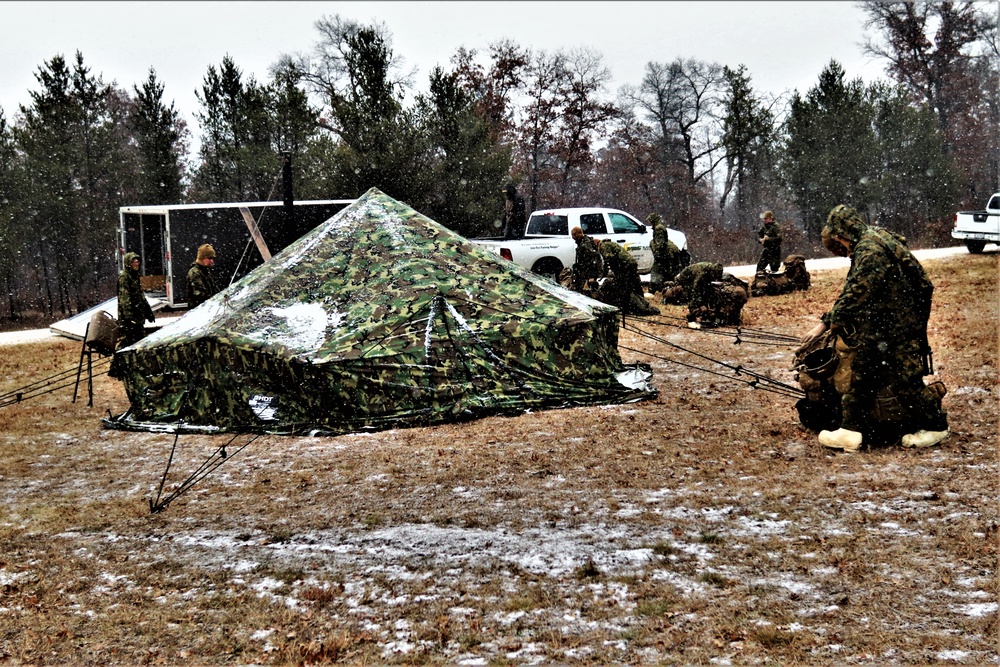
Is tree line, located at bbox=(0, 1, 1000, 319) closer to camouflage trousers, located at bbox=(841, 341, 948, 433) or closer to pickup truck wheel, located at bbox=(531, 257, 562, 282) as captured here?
pickup truck wheel, located at bbox=(531, 257, 562, 282)

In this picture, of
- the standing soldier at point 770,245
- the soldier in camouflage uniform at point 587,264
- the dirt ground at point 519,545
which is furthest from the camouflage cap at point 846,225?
the standing soldier at point 770,245

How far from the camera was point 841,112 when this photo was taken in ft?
108

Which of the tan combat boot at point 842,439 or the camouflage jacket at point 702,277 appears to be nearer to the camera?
the tan combat boot at point 842,439

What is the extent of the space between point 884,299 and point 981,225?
15992mm

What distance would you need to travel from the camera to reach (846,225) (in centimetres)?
671

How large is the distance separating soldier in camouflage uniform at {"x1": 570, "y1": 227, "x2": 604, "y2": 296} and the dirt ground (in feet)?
20.1

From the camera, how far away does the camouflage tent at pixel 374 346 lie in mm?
7656

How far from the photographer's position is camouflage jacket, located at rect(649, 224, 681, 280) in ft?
55.3

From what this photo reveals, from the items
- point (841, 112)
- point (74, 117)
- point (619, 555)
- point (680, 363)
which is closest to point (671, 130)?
point (841, 112)

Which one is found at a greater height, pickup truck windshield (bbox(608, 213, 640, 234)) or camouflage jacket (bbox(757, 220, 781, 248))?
pickup truck windshield (bbox(608, 213, 640, 234))

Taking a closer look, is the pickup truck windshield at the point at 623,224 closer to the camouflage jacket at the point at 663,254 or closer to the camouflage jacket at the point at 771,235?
the camouflage jacket at the point at 663,254

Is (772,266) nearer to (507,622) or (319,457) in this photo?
(319,457)

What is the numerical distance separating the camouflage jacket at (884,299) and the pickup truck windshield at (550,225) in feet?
39.4

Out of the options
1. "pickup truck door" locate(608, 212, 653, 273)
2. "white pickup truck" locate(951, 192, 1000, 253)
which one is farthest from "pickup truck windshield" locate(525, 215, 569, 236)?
"white pickup truck" locate(951, 192, 1000, 253)
